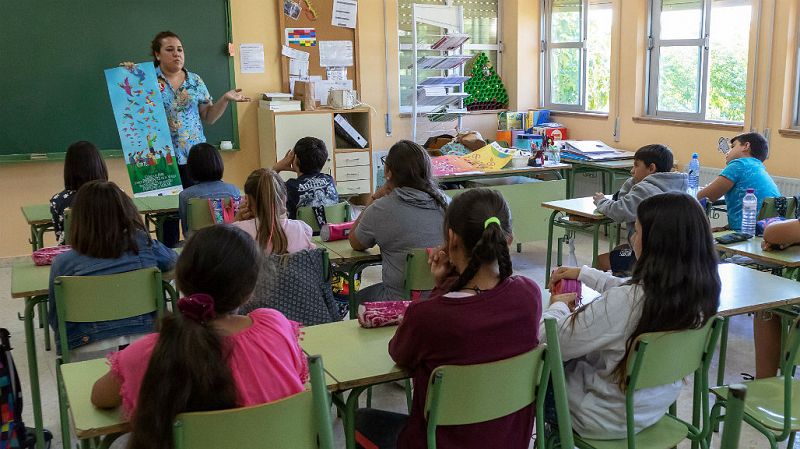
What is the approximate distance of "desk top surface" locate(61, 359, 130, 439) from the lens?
1660mm

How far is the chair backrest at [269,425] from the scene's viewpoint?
147 centimetres

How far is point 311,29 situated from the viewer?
6.82 m

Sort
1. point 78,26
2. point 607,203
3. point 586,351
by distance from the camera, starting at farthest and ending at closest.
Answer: point 78,26, point 607,203, point 586,351

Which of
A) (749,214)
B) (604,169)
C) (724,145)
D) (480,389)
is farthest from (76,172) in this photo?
(724,145)

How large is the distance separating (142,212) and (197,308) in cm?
314

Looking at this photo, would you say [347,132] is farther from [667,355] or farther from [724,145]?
[667,355]

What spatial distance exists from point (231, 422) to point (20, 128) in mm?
5110

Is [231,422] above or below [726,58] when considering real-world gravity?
below

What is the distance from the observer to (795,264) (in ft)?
10.3

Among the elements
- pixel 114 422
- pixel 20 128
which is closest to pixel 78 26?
pixel 20 128

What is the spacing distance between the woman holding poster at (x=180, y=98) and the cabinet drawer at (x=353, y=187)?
1580mm

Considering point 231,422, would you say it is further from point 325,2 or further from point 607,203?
point 325,2

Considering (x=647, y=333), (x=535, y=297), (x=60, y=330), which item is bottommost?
(x=60, y=330)

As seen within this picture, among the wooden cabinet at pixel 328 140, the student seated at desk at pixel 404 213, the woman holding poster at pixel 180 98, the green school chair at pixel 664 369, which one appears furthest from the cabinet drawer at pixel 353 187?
the green school chair at pixel 664 369
